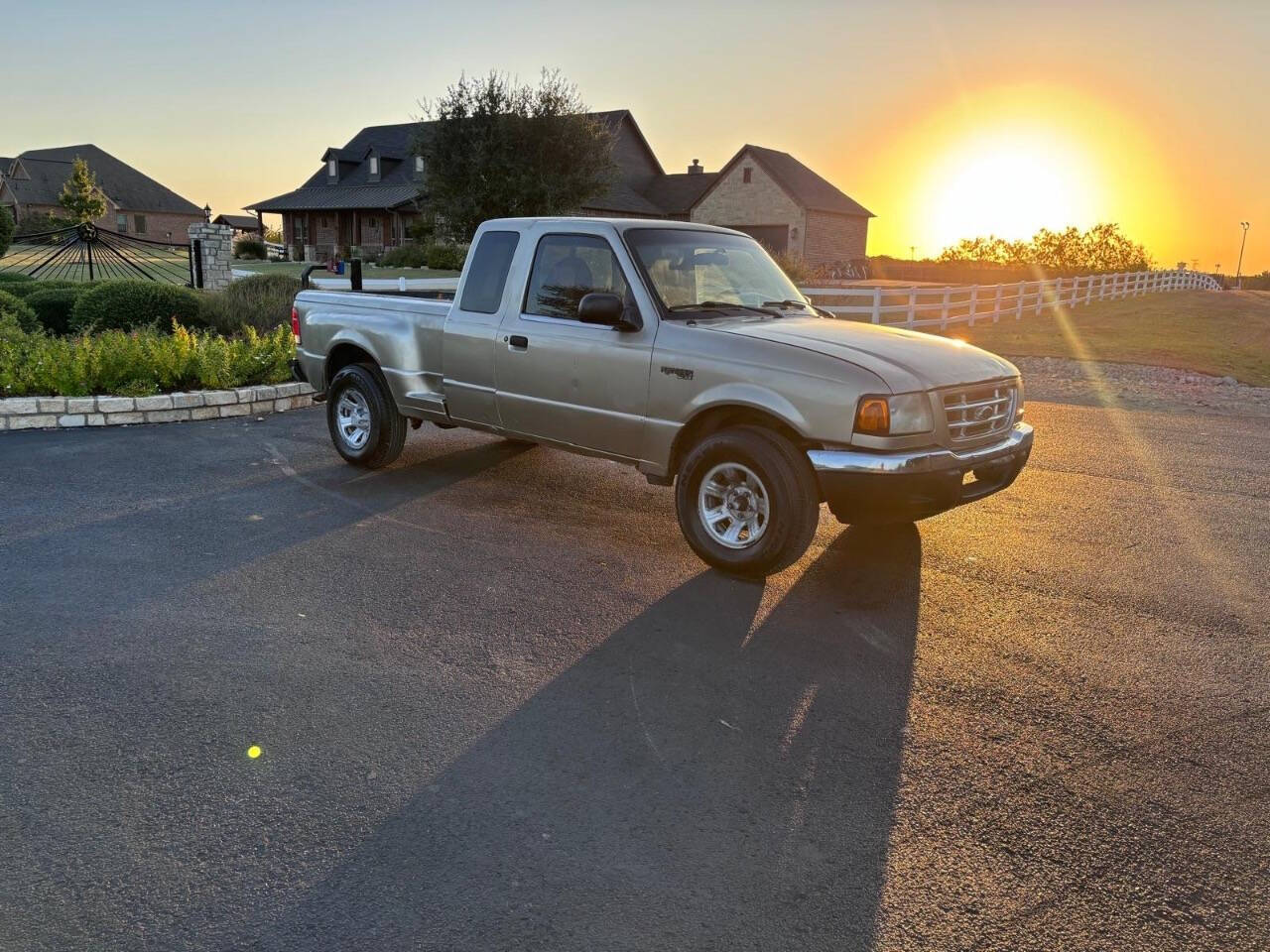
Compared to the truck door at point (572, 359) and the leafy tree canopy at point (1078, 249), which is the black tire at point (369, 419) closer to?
the truck door at point (572, 359)

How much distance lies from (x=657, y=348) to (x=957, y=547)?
243cm

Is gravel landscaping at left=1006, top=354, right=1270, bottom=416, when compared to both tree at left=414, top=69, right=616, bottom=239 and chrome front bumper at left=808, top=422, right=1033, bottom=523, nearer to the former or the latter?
chrome front bumper at left=808, top=422, right=1033, bottom=523

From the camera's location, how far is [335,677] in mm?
4277

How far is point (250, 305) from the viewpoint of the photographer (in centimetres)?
1647

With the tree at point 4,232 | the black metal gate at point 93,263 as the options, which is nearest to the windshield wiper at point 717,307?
the black metal gate at point 93,263

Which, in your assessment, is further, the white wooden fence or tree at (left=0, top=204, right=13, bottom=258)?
tree at (left=0, top=204, right=13, bottom=258)

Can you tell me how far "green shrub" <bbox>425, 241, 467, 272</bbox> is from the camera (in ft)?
124

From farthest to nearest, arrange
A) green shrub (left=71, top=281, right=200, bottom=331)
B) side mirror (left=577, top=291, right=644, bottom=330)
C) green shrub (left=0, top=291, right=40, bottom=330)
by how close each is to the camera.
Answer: green shrub (left=71, top=281, right=200, bottom=331) → green shrub (left=0, top=291, right=40, bottom=330) → side mirror (left=577, top=291, right=644, bottom=330)

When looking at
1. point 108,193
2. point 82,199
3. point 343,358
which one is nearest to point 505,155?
point 343,358

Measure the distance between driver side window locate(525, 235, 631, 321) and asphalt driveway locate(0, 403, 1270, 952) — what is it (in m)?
1.55

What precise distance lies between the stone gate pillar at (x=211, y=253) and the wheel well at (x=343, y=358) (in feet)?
46.0

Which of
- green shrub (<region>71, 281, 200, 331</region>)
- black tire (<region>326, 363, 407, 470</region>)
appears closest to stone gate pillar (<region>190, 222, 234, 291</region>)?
green shrub (<region>71, 281, 200, 331</region>)

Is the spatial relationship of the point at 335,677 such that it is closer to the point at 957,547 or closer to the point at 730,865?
the point at 730,865

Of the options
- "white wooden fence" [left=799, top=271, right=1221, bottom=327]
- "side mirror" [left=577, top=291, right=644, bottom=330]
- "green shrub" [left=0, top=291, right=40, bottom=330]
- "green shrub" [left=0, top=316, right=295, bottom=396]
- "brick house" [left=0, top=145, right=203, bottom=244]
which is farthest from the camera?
"brick house" [left=0, top=145, right=203, bottom=244]
